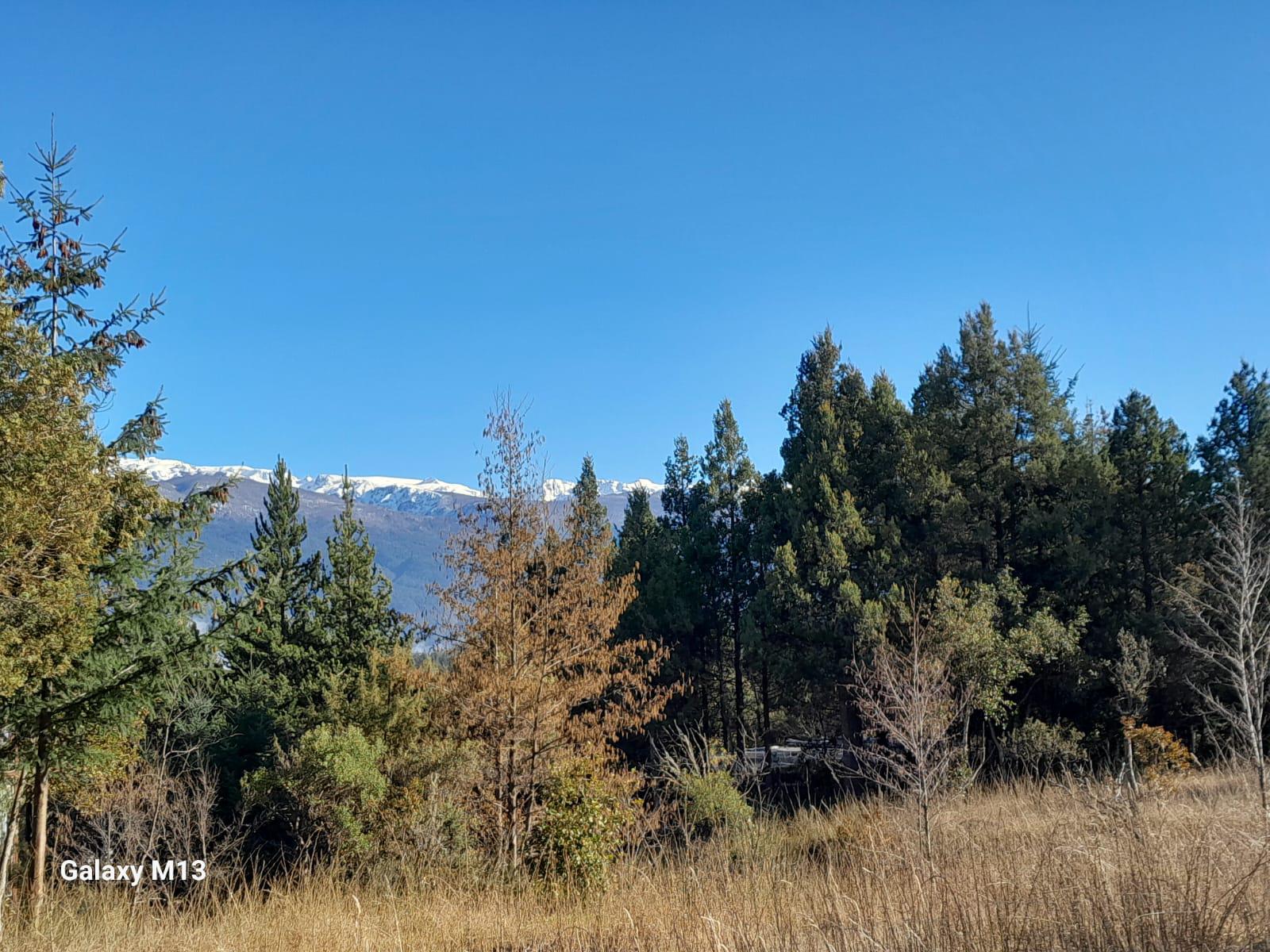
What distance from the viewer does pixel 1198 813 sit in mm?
5219

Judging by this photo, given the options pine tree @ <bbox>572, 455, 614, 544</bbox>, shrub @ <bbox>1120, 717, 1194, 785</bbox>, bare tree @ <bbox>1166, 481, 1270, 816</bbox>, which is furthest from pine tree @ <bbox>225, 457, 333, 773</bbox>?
bare tree @ <bbox>1166, 481, 1270, 816</bbox>

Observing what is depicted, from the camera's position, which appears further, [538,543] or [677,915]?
[538,543]

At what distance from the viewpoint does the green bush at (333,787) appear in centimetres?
1802

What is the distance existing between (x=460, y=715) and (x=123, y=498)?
604 cm

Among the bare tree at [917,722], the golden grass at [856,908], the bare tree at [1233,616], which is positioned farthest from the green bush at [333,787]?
the bare tree at [1233,616]

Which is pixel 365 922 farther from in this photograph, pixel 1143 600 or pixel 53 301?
pixel 1143 600

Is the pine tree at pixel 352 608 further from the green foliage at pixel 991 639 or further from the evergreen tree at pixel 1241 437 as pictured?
the evergreen tree at pixel 1241 437

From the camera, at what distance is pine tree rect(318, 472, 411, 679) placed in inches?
1101

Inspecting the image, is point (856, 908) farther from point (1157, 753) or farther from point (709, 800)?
point (1157, 753)

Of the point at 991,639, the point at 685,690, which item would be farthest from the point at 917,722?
the point at 685,690

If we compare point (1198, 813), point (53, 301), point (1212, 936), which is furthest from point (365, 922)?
point (53, 301)

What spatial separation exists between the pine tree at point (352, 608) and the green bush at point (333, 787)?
8557mm

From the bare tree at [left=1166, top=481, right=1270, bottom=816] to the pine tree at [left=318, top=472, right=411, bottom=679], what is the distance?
2186 centimetres

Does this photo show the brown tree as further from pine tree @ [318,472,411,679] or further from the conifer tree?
the conifer tree
